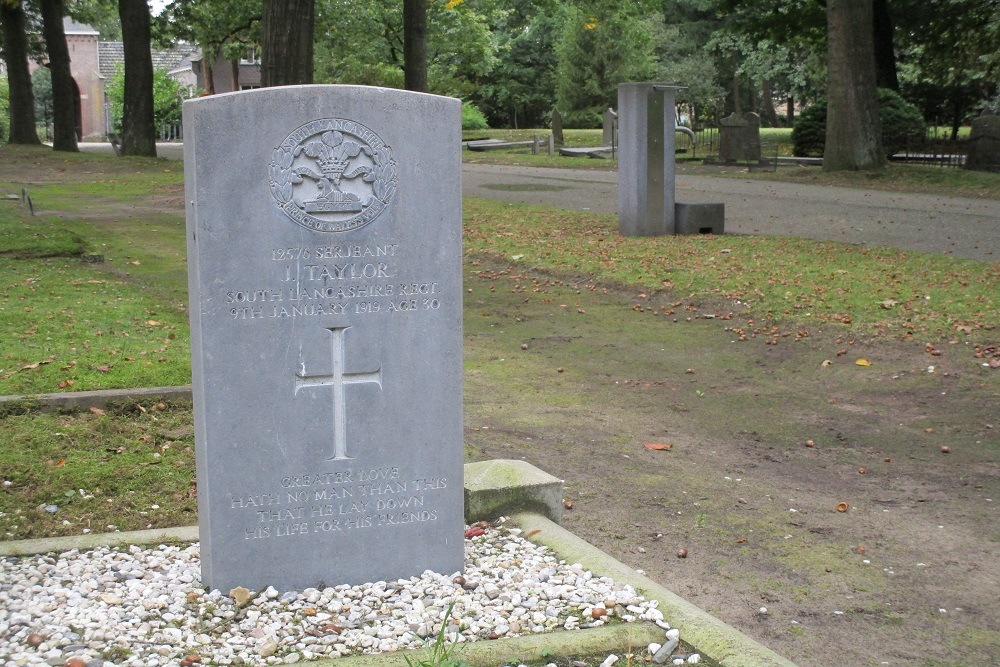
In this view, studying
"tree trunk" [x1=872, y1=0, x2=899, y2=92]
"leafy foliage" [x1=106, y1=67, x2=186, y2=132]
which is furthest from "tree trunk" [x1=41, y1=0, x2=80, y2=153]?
"tree trunk" [x1=872, y1=0, x2=899, y2=92]

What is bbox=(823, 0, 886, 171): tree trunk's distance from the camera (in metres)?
22.8

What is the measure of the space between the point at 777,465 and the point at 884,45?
2799cm

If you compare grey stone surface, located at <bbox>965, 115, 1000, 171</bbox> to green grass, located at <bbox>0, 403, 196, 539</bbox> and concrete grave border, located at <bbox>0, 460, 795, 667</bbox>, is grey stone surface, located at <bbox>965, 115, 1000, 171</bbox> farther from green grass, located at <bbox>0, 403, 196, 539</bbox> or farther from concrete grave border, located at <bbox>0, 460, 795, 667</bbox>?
concrete grave border, located at <bbox>0, 460, 795, 667</bbox>

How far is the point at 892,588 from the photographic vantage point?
475 cm

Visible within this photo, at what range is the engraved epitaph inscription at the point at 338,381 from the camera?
4160 millimetres

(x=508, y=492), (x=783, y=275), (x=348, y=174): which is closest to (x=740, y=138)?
(x=783, y=275)

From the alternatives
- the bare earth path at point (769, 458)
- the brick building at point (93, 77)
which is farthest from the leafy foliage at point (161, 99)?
the bare earth path at point (769, 458)

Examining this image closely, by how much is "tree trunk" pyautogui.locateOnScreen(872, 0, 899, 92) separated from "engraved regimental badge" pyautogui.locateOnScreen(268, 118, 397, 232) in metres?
30.0

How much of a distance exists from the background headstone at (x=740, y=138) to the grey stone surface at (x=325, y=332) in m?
26.0

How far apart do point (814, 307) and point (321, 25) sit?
29.0m

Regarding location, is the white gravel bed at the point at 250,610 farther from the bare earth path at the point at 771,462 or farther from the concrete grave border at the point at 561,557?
the bare earth path at the point at 771,462

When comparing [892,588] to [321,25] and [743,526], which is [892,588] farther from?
[321,25]

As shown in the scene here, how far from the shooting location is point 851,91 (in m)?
23.2

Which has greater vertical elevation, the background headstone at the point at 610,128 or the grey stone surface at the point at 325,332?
the background headstone at the point at 610,128
